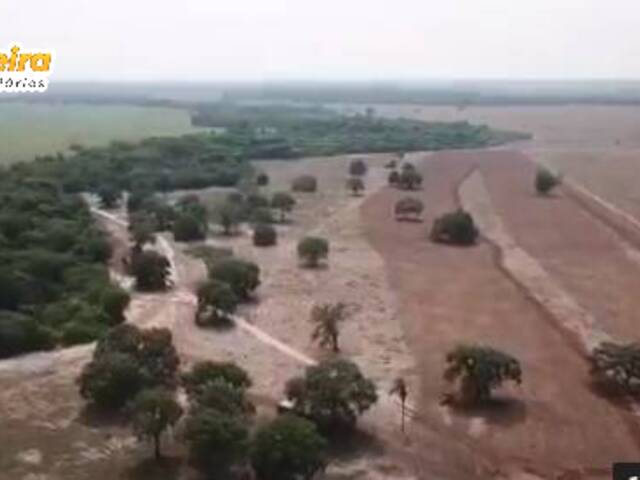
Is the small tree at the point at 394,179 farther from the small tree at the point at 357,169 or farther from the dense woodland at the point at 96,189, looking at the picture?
the dense woodland at the point at 96,189

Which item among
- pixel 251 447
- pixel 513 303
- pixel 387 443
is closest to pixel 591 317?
pixel 513 303

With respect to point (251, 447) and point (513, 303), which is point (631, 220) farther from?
point (251, 447)

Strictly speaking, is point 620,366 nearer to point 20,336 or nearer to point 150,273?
point 20,336

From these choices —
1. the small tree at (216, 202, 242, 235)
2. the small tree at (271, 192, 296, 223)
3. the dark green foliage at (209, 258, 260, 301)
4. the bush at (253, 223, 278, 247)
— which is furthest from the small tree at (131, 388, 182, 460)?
the small tree at (271, 192, 296, 223)

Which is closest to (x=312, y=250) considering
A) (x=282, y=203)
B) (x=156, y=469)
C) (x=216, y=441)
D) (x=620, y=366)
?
(x=282, y=203)

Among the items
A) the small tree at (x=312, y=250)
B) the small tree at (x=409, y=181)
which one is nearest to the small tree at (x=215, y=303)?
the small tree at (x=312, y=250)

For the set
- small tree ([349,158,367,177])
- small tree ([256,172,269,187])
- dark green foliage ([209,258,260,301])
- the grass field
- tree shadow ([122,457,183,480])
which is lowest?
the grass field

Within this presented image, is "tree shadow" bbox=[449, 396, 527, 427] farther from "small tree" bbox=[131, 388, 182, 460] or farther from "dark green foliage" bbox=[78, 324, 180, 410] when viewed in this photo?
"dark green foliage" bbox=[78, 324, 180, 410]
